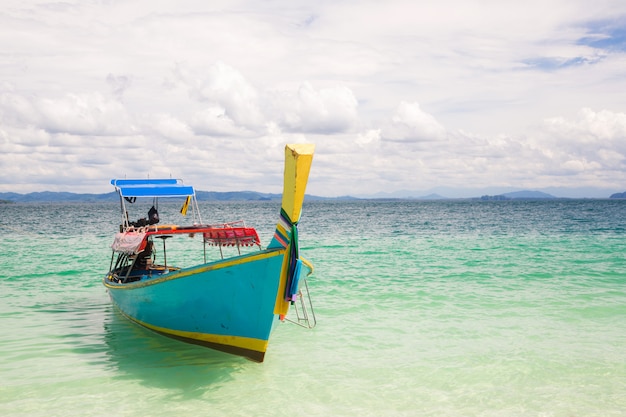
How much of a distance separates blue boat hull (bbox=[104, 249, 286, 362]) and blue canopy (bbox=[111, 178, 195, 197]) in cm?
245

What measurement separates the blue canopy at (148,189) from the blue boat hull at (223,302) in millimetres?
2455

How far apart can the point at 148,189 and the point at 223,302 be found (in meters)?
4.51

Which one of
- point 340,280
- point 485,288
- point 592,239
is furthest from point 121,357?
point 592,239

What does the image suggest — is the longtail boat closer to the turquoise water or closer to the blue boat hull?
the blue boat hull

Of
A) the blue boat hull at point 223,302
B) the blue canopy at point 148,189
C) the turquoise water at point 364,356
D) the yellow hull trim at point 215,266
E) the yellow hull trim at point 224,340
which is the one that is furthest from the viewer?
the blue canopy at point 148,189

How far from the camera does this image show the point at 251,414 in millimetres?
7469

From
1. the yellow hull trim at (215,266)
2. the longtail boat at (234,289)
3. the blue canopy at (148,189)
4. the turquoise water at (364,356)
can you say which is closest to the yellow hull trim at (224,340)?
the longtail boat at (234,289)

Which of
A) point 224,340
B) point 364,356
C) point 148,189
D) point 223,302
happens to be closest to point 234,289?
point 223,302

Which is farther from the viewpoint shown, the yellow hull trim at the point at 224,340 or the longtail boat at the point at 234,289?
the yellow hull trim at the point at 224,340

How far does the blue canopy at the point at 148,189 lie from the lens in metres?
12.2

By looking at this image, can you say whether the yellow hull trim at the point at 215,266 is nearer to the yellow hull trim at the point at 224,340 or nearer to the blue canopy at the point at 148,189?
the yellow hull trim at the point at 224,340

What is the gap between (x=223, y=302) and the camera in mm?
9008

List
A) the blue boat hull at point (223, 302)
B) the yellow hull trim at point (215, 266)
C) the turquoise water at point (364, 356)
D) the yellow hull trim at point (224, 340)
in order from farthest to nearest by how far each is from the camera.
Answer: the yellow hull trim at point (224, 340) → the blue boat hull at point (223, 302) → the yellow hull trim at point (215, 266) → the turquoise water at point (364, 356)

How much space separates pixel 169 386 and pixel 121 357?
79.3 inches
